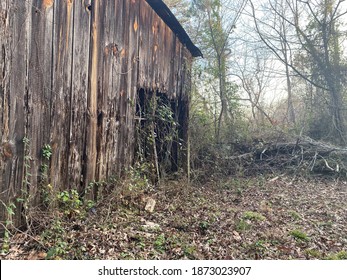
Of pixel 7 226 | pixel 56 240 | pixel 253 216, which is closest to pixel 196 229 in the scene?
pixel 253 216

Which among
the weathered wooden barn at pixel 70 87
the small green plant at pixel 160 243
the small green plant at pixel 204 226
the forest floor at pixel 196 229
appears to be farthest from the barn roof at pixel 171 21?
the small green plant at pixel 160 243

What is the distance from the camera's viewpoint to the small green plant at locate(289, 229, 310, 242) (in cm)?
442

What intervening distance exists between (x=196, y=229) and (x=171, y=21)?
5222 mm

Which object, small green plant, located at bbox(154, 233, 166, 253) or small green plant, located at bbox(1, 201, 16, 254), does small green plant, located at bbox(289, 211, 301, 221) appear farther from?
small green plant, located at bbox(1, 201, 16, 254)

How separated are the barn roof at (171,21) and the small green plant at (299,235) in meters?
5.21

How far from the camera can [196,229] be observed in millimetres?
4523

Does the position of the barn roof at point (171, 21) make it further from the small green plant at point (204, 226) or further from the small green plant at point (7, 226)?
the small green plant at point (7, 226)

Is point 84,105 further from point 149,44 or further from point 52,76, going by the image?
point 149,44

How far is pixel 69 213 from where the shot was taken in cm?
414

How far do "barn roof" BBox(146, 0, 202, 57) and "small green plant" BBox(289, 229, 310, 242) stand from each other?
5.21 m

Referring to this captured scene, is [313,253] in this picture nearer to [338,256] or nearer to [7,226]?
[338,256]

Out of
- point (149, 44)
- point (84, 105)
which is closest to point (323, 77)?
point (149, 44)

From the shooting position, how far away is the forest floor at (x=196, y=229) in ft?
11.4
